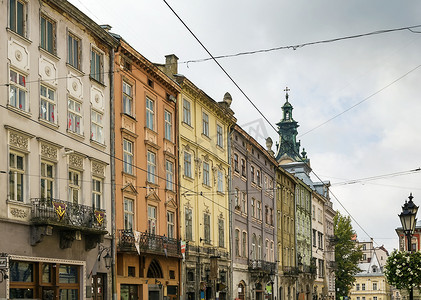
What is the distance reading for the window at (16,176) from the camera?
890 inches

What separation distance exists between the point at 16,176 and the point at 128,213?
8501mm

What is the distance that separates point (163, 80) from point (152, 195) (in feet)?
19.2

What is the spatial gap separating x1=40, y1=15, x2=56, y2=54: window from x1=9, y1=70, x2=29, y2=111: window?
1.88 m

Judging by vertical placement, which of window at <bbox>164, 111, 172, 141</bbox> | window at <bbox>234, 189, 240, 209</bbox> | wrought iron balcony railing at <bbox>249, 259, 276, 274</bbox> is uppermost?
window at <bbox>164, 111, 172, 141</bbox>

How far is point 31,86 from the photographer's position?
78.7 feet

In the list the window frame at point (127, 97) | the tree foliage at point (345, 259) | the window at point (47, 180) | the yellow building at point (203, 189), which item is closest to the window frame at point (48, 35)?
the window at point (47, 180)

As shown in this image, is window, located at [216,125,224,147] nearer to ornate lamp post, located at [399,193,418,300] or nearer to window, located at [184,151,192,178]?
window, located at [184,151,192,178]

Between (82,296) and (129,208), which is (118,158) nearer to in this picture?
(129,208)

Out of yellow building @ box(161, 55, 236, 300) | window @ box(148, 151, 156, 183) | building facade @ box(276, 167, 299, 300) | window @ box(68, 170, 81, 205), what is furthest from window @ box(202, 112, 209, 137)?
building facade @ box(276, 167, 299, 300)

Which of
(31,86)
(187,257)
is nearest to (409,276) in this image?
(31,86)

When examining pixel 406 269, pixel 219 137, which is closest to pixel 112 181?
pixel 406 269

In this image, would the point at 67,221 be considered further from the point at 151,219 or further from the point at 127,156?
the point at 151,219

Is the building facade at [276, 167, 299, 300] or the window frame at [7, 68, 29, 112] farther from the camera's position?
the building facade at [276, 167, 299, 300]

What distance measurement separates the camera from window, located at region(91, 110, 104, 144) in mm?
28331
